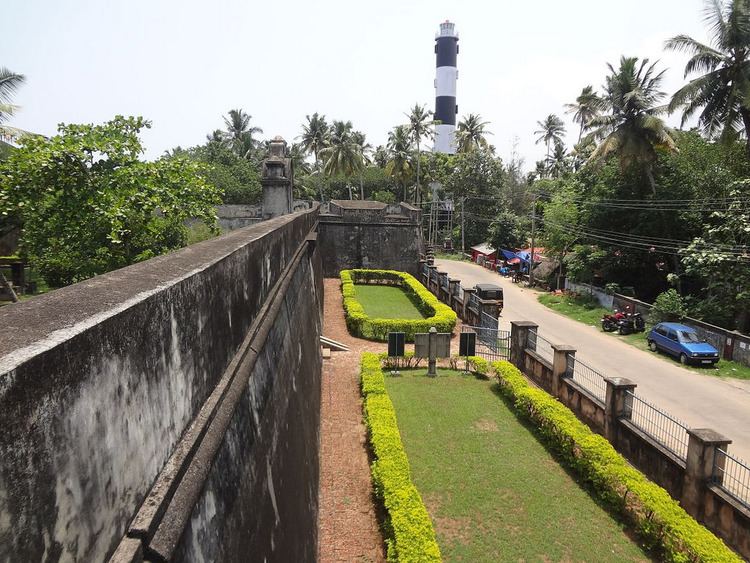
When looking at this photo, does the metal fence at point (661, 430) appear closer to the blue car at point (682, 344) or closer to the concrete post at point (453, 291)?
the blue car at point (682, 344)

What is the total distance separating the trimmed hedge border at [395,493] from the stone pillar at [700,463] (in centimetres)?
418

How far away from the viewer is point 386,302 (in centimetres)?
2219

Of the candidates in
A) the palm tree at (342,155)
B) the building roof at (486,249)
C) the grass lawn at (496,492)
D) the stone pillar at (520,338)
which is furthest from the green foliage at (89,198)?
the building roof at (486,249)

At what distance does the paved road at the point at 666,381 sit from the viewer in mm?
11242

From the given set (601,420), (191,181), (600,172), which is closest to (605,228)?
(600,172)

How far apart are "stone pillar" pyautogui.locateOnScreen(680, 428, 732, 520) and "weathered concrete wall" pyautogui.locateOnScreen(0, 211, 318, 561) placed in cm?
771

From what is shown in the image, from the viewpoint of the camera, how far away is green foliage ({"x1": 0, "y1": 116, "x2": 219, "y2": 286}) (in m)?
8.74

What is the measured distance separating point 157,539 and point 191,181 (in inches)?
388

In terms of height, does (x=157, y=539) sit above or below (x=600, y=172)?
below

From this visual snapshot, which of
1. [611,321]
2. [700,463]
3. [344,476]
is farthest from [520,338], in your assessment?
[344,476]

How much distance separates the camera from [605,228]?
25.4 metres

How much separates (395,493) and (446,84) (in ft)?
194

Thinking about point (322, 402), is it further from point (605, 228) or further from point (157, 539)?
point (605, 228)

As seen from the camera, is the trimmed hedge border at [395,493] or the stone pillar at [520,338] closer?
the trimmed hedge border at [395,493]
